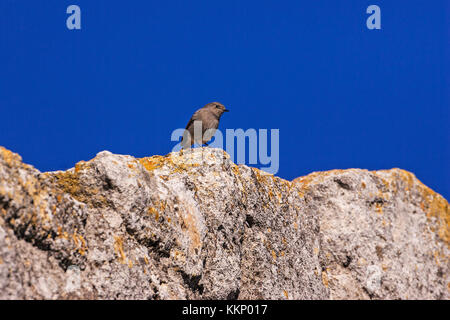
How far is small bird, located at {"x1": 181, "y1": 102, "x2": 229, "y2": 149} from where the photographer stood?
38.4 ft

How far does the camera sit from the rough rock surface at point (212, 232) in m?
4.24

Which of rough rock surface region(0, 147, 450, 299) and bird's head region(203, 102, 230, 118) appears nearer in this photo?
rough rock surface region(0, 147, 450, 299)

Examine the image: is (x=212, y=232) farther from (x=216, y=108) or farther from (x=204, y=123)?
(x=216, y=108)

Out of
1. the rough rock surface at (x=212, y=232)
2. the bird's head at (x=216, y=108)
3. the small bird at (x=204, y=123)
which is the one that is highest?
the bird's head at (x=216, y=108)

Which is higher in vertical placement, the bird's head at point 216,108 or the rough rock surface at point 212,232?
the bird's head at point 216,108

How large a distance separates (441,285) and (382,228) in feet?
4.68

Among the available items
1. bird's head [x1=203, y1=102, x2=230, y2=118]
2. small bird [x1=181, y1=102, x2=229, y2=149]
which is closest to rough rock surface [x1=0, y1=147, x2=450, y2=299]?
small bird [x1=181, y1=102, x2=229, y2=149]

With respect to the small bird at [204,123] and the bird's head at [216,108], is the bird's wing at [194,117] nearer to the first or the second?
the small bird at [204,123]

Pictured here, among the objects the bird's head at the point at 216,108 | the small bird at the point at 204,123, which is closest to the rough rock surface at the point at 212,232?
the small bird at the point at 204,123

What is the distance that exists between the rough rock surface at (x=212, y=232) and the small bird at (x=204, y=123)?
367cm

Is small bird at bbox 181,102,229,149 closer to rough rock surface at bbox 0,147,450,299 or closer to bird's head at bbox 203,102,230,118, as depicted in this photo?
bird's head at bbox 203,102,230,118
